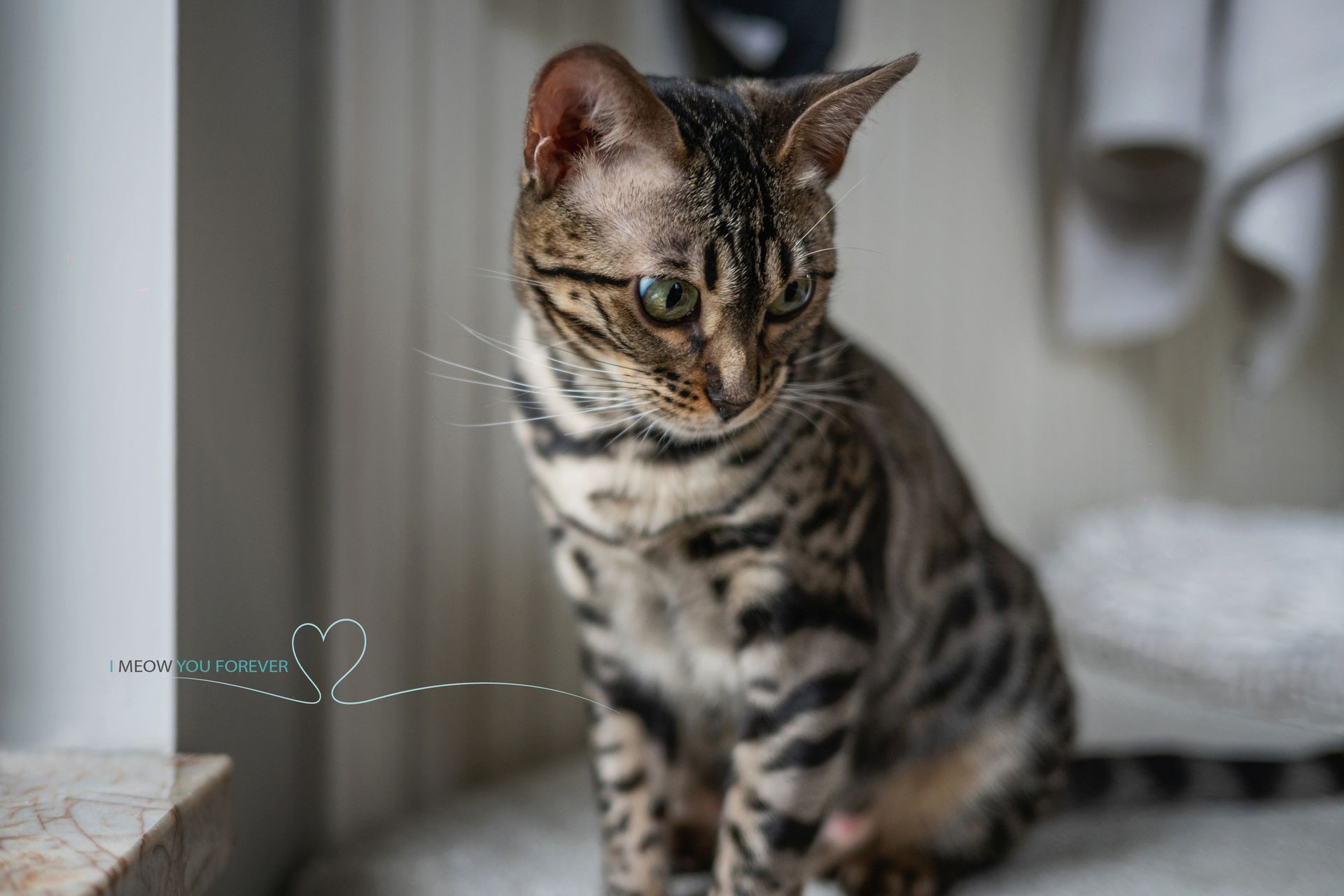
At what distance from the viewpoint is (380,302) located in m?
0.81

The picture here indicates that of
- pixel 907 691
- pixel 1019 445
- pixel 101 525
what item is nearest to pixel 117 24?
pixel 101 525

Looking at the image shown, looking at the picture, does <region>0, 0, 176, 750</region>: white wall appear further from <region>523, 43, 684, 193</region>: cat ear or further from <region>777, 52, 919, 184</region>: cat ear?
<region>777, 52, 919, 184</region>: cat ear

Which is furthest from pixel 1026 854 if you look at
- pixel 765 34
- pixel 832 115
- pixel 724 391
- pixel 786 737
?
pixel 765 34

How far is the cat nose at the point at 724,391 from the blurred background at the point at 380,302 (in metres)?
0.14

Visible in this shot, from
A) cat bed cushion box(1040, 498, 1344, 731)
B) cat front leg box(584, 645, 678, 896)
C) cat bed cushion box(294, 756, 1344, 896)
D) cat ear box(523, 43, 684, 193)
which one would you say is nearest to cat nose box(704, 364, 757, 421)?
cat ear box(523, 43, 684, 193)

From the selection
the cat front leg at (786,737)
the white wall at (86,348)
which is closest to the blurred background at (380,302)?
the white wall at (86,348)

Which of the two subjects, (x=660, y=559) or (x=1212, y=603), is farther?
(x=1212, y=603)

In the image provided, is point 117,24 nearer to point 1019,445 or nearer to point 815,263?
point 815,263

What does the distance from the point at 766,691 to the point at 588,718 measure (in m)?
0.18

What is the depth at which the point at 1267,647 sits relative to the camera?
3.94 feet

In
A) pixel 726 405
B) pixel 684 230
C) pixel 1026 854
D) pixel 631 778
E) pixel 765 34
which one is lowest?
pixel 1026 854

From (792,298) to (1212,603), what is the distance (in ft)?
3.73

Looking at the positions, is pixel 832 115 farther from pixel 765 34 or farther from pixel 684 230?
pixel 765 34

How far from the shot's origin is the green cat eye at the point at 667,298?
0.56m
